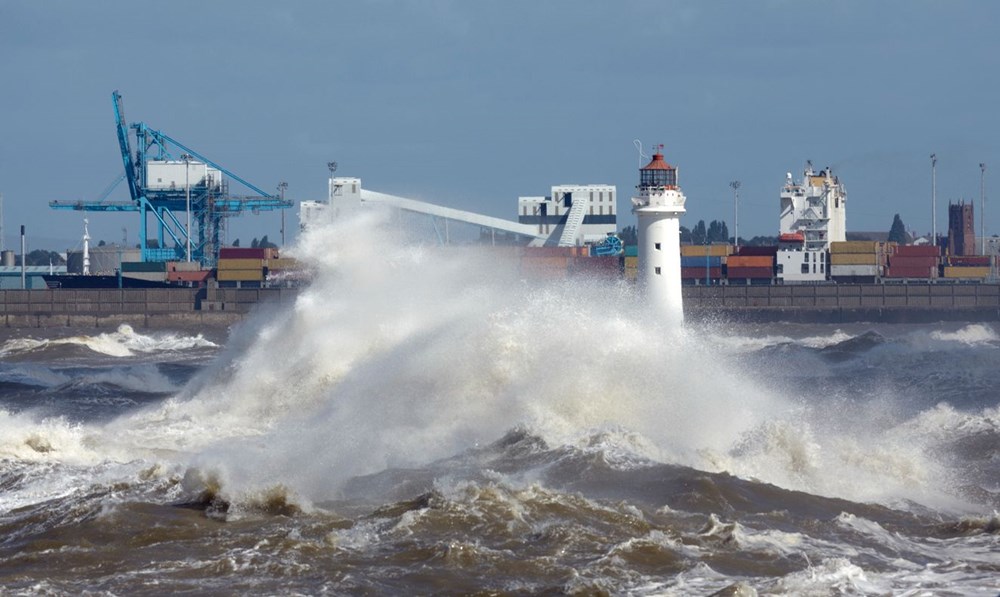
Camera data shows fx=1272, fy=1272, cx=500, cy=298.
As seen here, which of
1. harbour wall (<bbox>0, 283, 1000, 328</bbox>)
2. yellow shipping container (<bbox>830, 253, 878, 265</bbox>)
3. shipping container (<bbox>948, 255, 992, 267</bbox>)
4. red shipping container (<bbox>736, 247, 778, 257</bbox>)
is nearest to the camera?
harbour wall (<bbox>0, 283, 1000, 328</bbox>)

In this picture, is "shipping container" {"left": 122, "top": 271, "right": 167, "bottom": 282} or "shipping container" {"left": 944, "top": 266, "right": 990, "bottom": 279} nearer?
"shipping container" {"left": 944, "top": 266, "right": 990, "bottom": 279}

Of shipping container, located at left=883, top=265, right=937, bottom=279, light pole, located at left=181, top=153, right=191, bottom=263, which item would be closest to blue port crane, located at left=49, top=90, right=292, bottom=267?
light pole, located at left=181, top=153, right=191, bottom=263

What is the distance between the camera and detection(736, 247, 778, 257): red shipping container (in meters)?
53.8

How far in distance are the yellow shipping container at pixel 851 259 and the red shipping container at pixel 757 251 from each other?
2418mm

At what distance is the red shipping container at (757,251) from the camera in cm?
5378

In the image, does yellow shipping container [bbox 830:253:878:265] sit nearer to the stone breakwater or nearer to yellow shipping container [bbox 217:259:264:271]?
the stone breakwater

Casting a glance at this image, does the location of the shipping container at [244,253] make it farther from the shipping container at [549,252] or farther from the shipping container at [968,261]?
the shipping container at [968,261]

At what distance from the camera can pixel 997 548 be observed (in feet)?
30.8

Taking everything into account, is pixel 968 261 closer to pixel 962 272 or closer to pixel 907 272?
pixel 962 272

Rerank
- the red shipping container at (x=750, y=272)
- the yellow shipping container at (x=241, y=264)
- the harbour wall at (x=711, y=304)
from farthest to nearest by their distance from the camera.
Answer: the yellow shipping container at (x=241, y=264) < the red shipping container at (x=750, y=272) < the harbour wall at (x=711, y=304)

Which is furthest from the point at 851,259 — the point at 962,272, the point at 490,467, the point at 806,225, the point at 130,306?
the point at 490,467

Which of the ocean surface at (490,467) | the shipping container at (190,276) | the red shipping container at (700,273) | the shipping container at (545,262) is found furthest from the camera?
the shipping container at (190,276)

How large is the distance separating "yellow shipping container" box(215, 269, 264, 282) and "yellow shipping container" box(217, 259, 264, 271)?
0.15m

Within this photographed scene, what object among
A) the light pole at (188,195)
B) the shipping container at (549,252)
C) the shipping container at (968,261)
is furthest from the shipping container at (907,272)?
the light pole at (188,195)
